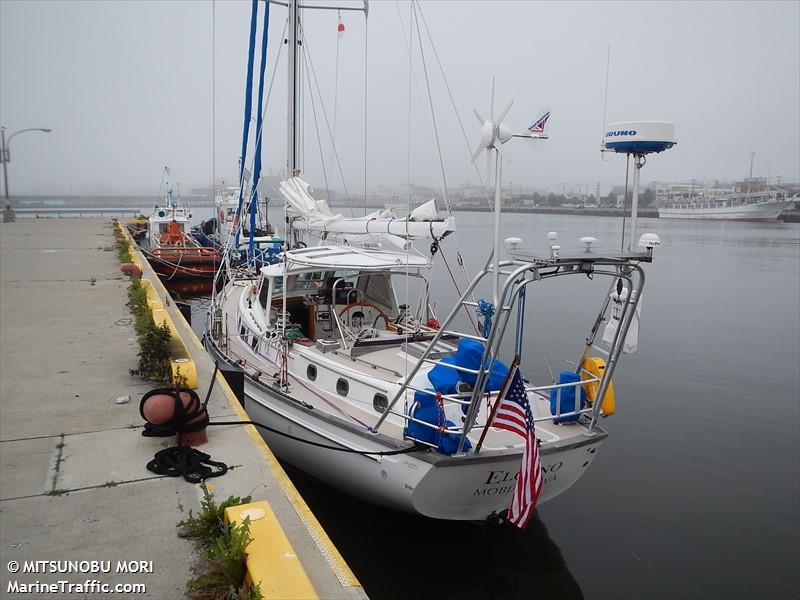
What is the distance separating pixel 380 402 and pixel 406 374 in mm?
521

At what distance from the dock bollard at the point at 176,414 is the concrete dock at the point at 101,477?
204mm

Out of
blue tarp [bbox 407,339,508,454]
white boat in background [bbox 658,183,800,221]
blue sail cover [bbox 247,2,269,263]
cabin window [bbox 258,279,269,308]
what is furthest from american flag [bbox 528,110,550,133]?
white boat in background [bbox 658,183,800,221]

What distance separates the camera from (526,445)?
217 inches

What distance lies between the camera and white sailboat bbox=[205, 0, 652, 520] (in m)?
5.71

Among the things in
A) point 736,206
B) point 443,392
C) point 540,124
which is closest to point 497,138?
point 540,124

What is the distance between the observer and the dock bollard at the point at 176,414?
551cm

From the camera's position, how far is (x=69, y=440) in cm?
587

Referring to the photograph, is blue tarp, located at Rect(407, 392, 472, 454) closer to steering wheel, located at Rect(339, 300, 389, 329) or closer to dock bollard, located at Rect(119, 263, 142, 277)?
steering wheel, located at Rect(339, 300, 389, 329)

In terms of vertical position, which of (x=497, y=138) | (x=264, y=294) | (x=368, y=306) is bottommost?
(x=368, y=306)

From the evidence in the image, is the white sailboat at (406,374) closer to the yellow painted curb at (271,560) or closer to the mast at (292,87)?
the yellow painted curb at (271,560)

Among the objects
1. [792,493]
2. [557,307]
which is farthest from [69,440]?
[557,307]

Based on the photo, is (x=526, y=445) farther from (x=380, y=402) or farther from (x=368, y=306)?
(x=368, y=306)

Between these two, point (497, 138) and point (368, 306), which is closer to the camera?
point (497, 138)

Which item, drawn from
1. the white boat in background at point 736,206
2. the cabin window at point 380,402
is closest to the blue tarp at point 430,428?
the cabin window at point 380,402
